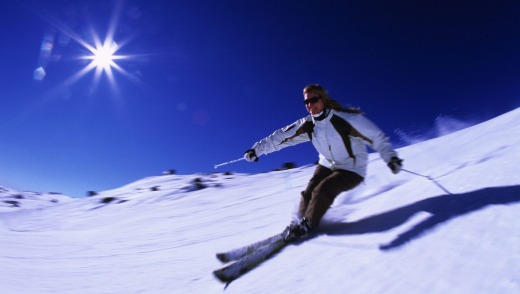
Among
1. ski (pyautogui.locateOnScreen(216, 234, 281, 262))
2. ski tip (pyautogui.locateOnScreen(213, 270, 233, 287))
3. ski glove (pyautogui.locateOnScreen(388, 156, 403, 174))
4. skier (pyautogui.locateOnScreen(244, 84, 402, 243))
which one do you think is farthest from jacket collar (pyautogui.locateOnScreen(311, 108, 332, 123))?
ski tip (pyautogui.locateOnScreen(213, 270, 233, 287))

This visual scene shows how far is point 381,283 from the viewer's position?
137 cm

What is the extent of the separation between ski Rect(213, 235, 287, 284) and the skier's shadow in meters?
0.41

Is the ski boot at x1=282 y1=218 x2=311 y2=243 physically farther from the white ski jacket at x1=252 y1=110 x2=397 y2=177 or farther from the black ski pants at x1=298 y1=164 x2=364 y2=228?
the white ski jacket at x1=252 y1=110 x2=397 y2=177

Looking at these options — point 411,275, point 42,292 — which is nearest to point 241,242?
point 42,292

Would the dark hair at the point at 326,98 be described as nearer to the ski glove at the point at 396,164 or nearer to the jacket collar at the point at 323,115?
the jacket collar at the point at 323,115

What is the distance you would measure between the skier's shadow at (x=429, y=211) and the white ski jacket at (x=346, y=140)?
1.85 feet

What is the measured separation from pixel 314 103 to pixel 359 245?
1.49 m

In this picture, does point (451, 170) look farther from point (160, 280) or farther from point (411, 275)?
point (160, 280)

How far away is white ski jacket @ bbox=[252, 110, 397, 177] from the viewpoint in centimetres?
270

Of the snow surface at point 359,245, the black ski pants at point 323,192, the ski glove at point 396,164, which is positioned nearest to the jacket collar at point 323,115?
the black ski pants at point 323,192

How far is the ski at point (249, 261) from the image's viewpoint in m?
2.02

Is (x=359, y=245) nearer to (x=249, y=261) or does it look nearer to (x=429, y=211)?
(x=429, y=211)

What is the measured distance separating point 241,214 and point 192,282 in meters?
2.27

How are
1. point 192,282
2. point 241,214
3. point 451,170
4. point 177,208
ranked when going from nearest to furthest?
point 192,282 → point 451,170 → point 241,214 → point 177,208
